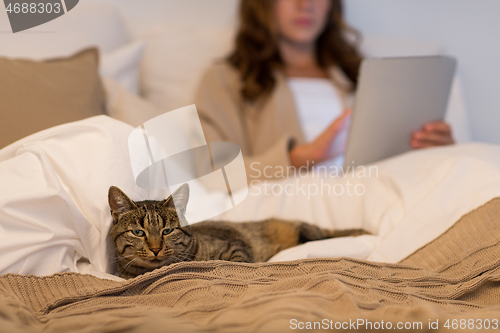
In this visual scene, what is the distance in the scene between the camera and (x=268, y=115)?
1.43 meters

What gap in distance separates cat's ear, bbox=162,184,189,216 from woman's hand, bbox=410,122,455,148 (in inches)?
33.8

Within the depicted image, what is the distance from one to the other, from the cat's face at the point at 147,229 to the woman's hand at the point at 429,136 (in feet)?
2.87

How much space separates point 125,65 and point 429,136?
110 centimetres

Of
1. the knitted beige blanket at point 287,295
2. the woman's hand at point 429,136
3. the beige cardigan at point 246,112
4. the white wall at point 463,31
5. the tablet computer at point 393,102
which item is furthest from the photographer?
the white wall at point 463,31

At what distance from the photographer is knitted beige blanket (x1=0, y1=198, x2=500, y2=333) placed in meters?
0.39

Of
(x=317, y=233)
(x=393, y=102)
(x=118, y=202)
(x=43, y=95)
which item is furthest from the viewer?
(x=393, y=102)

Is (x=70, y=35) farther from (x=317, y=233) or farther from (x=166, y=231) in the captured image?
(x=317, y=233)

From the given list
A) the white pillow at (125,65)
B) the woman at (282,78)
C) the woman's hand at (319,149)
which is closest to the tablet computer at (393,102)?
the woman's hand at (319,149)

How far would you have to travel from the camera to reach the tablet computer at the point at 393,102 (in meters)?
1.00

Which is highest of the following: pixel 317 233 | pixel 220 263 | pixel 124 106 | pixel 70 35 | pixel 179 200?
pixel 70 35

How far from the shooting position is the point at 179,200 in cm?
60

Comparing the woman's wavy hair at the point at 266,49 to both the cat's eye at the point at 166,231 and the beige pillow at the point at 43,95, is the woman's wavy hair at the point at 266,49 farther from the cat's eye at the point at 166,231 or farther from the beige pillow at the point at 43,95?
the cat's eye at the point at 166,231

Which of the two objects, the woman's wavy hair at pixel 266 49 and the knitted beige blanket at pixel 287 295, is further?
the woman's wavy hair at pixel 266 49

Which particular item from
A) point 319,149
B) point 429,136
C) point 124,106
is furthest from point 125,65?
point 429,136
